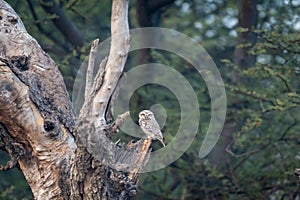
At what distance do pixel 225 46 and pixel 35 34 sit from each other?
2969mm

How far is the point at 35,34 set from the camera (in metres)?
8.11

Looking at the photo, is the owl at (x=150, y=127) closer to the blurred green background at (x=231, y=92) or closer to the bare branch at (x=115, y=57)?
the bare branch at (x=115, y=57)

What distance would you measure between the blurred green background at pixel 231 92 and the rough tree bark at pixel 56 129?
187 centimetres

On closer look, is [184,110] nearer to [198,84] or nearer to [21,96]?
[198,84]

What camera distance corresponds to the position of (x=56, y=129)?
5.00 meters

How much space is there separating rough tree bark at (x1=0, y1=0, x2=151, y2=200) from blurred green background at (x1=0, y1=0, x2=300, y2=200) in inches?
73.7

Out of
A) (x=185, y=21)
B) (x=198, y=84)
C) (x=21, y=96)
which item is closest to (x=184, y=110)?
(x=198, y=84)

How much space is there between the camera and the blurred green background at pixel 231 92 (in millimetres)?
7395

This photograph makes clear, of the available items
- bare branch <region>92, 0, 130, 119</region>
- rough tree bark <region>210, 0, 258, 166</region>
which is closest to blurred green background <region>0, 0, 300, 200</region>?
rough tree bark <region>210, 0, 258, 166</region>

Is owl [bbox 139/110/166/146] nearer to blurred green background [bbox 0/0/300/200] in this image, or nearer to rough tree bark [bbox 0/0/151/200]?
rough tree bark [bbox 0/0/151/200]

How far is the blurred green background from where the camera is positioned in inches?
291

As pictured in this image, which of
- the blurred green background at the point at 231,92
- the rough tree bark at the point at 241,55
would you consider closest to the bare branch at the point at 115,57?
the blurred green background at the point at 231,92

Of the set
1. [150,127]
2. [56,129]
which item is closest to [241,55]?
[150,127]

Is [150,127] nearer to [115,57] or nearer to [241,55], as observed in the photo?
[115,57]
